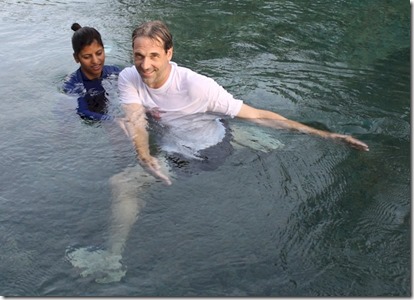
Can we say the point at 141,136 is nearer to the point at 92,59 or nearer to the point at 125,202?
the point at 125,202

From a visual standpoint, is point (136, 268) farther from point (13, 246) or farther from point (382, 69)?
point (382, 69)

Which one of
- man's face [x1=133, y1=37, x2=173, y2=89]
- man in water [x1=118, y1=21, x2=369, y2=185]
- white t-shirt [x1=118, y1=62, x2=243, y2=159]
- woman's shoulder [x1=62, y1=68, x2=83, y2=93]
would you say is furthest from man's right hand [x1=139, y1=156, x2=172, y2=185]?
woman's shoulder [x1=62, y1=68, x2=83, y2=93]

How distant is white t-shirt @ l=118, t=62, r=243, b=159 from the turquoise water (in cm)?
26

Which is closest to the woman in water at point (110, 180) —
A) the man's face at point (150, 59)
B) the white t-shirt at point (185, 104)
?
the white t-shirt at point (185, 104)

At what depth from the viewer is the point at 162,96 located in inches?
140

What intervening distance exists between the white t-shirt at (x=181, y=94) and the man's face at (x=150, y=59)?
11 centimetres

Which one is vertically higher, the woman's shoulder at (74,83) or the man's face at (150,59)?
the man's face at (150,59)

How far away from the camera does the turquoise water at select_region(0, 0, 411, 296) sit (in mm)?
2672

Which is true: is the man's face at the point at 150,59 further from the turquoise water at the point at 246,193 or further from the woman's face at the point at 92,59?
the woman's face at the point at 92,59

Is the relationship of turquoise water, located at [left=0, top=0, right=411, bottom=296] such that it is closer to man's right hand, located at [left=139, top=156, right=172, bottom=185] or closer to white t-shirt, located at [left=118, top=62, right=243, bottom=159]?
man's right hand, located at [left=139, top=156, right=172, bottom=185]

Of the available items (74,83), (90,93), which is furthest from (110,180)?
(74,83)

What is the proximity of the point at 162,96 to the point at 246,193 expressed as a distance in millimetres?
886

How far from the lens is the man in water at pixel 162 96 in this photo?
3.29m

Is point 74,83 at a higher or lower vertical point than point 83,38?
lower
